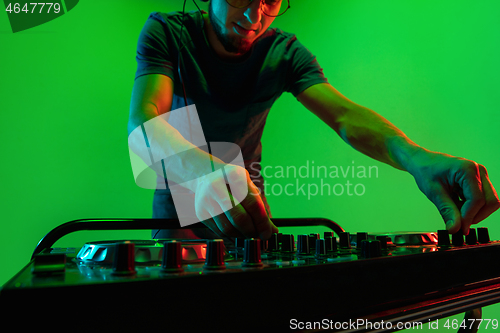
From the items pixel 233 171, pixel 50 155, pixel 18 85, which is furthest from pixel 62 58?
pixel 233 171

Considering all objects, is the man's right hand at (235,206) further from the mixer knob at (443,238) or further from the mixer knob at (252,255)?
the mixer knob at (443,238)

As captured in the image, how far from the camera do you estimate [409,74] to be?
2344 mm

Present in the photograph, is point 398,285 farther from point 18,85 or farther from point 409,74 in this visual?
point 18,85

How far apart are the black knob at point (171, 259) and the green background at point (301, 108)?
2178 millimetres

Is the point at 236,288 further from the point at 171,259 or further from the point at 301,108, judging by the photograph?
the point at 301,108

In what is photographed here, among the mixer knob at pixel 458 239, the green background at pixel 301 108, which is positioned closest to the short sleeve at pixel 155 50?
the mixer knob at pixel 458 239

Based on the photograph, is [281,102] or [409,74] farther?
[281,102]

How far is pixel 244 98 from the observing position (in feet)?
4.44

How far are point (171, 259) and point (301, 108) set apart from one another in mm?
2751

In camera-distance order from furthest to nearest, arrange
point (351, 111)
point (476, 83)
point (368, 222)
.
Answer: point (368, 222)
point (476, 83)
point (351, 111)

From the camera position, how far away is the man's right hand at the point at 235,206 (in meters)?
0.54

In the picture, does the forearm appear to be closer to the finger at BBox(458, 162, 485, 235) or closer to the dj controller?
the dj controller

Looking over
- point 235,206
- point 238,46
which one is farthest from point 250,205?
point 238,46

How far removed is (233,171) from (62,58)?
102 inches
